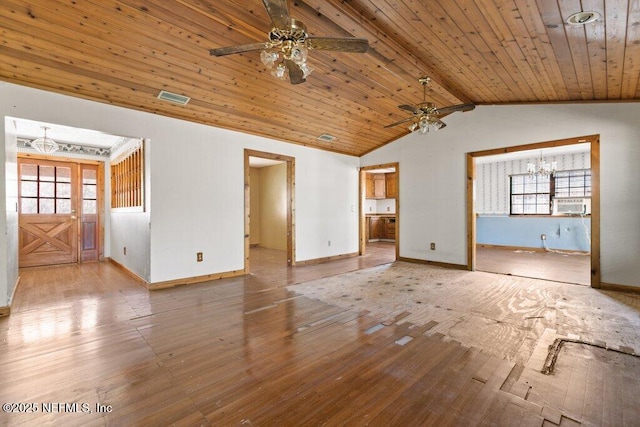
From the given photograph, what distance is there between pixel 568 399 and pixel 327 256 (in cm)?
501

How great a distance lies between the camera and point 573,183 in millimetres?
7797

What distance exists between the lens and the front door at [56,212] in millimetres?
5480

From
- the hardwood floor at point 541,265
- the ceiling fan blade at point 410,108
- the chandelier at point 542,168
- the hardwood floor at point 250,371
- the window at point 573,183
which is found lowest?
the hardwood floor at point 250,371

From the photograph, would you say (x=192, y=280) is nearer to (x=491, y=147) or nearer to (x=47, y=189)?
(x=47, y=189)

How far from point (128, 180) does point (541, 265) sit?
8037mm

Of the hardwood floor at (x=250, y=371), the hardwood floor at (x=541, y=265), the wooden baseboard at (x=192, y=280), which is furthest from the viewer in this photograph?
the hardwood floor at (x=541, y=265)

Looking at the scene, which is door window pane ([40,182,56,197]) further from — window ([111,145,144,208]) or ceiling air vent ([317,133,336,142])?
ceiling air vent ([317,133,336,142])

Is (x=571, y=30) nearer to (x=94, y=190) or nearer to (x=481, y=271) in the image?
(x=481, y=271)

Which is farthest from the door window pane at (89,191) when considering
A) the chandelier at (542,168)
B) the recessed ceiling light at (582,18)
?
the chandelier at (542,168)

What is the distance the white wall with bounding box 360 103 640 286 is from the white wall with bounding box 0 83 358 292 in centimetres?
250

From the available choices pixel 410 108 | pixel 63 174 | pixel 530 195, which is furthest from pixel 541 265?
pixel 63 174

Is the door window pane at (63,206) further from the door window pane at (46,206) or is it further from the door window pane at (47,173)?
the door window pane at (47,173)

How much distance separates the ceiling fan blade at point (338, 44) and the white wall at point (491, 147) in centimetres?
402

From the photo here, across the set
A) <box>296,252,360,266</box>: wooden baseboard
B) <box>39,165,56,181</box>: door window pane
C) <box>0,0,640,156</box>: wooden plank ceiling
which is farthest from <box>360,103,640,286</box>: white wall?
<box>39,165,56,181</box>: door window pane
